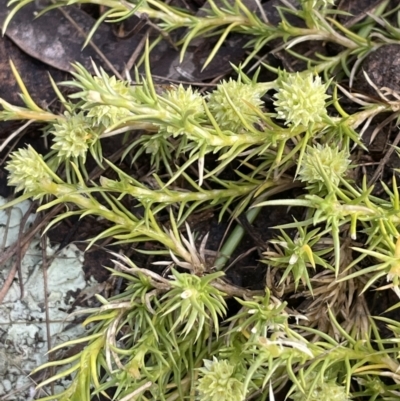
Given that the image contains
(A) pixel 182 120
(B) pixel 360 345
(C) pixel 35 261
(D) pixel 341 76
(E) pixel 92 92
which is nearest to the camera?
(E) pixel 92 92

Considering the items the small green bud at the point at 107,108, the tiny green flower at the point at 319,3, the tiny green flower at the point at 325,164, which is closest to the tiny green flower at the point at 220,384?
the tiny green flower at the point at 325,164

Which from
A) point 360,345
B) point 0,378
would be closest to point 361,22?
point 360,345

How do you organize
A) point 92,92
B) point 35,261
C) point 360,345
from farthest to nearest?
point 35,261
point 360,345
point 92,92

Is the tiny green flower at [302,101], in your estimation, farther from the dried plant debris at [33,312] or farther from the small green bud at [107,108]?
the dried plant debris at [33,312]

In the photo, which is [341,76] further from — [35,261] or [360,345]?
[35,261]

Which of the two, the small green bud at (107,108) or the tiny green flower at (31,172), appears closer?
the small green bud at (107,108)

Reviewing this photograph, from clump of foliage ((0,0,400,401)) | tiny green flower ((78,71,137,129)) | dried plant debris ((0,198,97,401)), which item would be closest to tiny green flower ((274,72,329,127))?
clump of foliage ((0,0,400,401))
